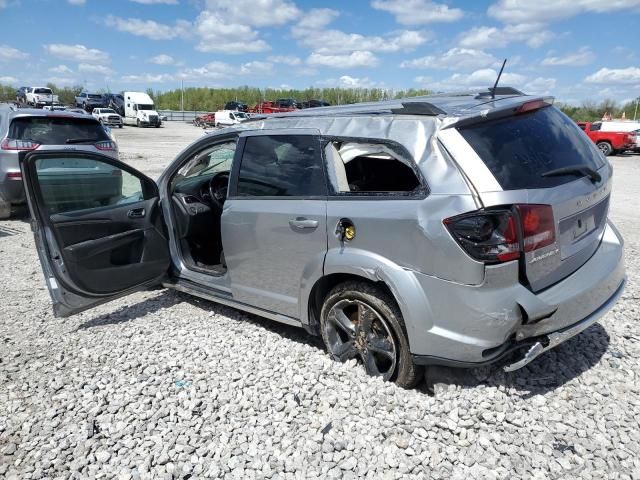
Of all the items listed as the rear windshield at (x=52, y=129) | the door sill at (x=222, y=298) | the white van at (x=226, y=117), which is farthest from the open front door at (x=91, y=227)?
the white van at (x=226, y=117)

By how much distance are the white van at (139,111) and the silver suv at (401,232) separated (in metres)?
41.6

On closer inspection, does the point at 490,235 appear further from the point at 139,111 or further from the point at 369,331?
the point at 139,111

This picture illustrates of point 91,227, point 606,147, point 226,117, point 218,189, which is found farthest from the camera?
point 226,117

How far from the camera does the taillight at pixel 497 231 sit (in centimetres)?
245

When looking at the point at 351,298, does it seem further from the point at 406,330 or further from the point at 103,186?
the point at 103,186

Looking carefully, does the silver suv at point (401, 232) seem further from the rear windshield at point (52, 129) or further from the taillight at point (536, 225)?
the rear windshield at point (52, 129)

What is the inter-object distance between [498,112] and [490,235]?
0.78 metres

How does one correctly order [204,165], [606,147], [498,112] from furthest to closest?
1. [606,147]
2. [204,165]
3. [498,112]

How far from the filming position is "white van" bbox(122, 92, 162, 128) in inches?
1677

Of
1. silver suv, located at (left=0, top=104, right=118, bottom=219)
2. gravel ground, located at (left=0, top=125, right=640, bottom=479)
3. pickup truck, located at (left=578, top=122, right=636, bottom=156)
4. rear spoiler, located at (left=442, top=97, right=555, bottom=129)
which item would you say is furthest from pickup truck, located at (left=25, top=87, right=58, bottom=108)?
rear spoiler, located at (left=442, top=97, right=555, bottom=129)

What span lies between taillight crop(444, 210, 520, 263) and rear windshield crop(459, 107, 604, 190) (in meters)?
0.18

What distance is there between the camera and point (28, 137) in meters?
8.07

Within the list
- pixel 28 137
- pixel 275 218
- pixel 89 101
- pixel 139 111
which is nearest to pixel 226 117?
pixel 139 111

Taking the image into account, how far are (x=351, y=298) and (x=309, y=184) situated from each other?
31.8 inches
